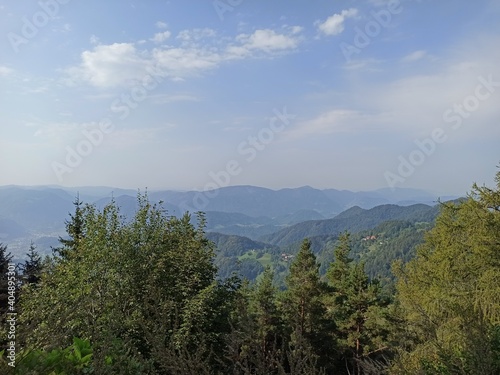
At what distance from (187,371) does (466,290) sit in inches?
494

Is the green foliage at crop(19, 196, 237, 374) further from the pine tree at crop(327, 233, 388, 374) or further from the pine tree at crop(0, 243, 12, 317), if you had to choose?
the pine tree at crop(327, 233, 388, 374)

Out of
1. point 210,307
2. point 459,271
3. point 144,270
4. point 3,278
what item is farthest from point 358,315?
point 3,278

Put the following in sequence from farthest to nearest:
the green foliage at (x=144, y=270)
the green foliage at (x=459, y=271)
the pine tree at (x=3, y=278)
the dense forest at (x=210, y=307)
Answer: the green foliage at (x=144, y=270)
the green foliage at (x=459, y=271)
the dense forest at (x=210, y=307)
the pine tree at (x=3, y=278)

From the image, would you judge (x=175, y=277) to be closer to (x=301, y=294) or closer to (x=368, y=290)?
(x=301, y=294)

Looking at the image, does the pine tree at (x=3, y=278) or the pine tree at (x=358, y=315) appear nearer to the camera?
the pine tree at (x=3, y=278)

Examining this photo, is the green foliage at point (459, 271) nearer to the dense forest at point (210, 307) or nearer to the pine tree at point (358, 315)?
the dense forest at point (210, 307)

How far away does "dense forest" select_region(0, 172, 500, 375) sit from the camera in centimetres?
250

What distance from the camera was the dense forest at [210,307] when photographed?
8.20 ft

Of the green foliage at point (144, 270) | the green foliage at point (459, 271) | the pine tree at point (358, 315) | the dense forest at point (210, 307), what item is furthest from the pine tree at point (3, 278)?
the pine tree at point (358, 315)

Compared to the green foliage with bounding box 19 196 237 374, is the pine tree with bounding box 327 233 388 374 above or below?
below

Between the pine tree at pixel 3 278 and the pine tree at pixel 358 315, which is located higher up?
the pine tree at pixel 3 278

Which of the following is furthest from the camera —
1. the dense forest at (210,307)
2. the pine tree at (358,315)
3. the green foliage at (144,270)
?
the pine tree at (358,315)

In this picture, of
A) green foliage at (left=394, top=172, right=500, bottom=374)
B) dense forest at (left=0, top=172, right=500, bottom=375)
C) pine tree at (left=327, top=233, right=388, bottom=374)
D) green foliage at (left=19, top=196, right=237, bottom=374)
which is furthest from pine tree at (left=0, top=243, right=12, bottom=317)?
pine tree at (left=327, top=233, right=388, bottom=374)

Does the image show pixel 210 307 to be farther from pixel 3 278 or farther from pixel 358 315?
pixel 358 315
